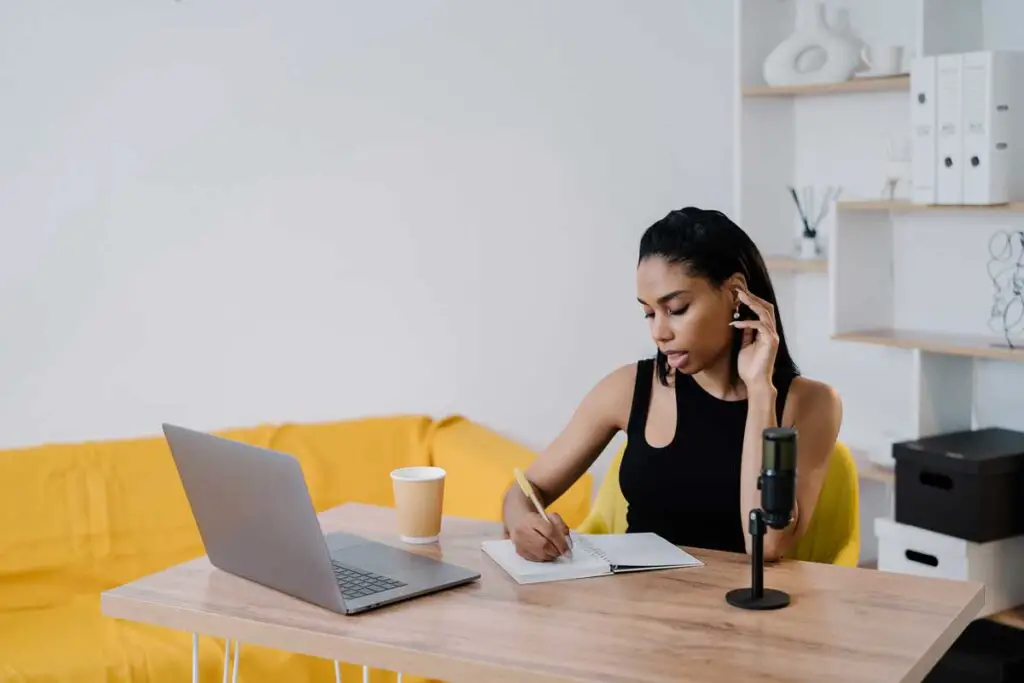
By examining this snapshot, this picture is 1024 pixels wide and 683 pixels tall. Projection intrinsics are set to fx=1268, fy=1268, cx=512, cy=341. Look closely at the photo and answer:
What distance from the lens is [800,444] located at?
214 cm

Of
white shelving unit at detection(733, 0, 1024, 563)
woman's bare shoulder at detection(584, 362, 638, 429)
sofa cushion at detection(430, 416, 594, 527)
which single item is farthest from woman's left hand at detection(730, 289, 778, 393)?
white shelving unit at detection(733, 0, 1024, 563)

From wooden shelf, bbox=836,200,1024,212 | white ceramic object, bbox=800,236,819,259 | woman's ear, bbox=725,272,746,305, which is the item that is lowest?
woman's ear, bbox=725,272,746,305

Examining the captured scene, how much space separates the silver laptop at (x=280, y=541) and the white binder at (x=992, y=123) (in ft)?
6.40

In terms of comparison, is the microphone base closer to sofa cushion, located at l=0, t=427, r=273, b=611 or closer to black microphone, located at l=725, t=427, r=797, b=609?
black microphone, located at l=725, t=427, r=797, b=609

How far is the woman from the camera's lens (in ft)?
6.95

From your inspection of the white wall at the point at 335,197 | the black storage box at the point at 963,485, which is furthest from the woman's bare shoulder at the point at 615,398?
the white wall at the point at 335,197

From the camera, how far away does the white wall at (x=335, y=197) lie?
341cm

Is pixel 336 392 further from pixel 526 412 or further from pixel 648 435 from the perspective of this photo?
pixel 648 435

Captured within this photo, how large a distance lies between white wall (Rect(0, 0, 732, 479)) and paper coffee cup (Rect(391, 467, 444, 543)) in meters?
1.67

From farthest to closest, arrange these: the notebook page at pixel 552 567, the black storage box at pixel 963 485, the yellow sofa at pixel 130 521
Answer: the black storage box at pixel 963 485
the yellow sofa at pixel 130 521
the notebook page at pixel 552 567

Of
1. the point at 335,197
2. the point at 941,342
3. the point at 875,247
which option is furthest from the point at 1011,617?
the point at 335,197

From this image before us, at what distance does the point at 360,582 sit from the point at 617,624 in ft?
1.31

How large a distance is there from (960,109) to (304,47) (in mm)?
1800

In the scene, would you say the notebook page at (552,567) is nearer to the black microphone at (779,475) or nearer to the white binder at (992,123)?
the black microphone at (779,475)
